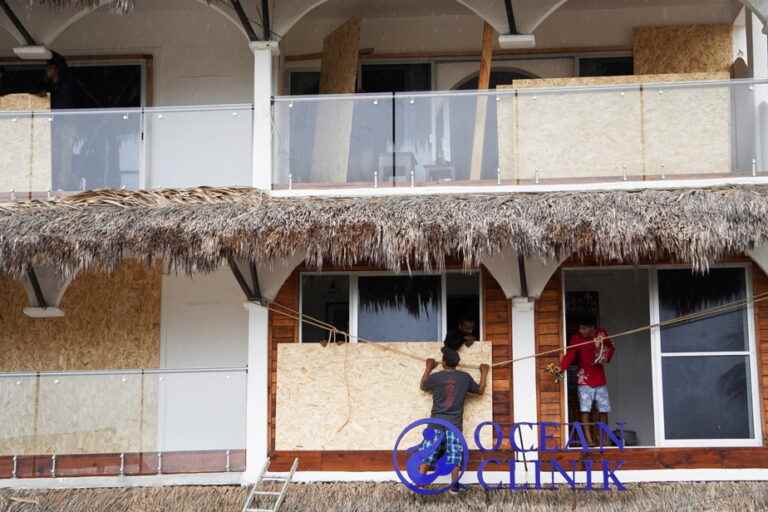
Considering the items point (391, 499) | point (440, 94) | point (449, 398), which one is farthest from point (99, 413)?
point (440, 94)

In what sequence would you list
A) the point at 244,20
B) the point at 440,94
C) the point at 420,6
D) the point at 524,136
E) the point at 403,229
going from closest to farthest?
1. the point at 403,229
2. the point at 524,136
3. the point at 440,94
4. the point at 244,20
5. the point at 420,6

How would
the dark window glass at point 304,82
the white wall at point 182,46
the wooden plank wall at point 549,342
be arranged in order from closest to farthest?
the wooden plank wall at point 549,342 → the white wall at point 182,46 → the dark window glass at point 304,82

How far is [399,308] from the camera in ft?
46.4

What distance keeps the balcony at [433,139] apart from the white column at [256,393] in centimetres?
148

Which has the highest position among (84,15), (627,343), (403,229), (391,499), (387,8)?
(387,8)

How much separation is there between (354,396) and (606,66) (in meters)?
5.55

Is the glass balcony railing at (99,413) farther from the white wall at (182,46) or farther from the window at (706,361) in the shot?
the window at (706,361)

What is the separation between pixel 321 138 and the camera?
14156mm

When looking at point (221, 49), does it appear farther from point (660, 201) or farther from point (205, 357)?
point (660, 201)

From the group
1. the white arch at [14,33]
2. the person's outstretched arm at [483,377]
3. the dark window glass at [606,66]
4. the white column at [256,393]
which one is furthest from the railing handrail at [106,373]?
the dark window glass at [606,66]

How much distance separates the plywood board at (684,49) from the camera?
1544cm

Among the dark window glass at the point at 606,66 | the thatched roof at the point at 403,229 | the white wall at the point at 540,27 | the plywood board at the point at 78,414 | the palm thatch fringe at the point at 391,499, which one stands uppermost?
the white wall at the point at 540,27

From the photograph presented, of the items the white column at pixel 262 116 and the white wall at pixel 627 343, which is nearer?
the white column at pixel 262 116

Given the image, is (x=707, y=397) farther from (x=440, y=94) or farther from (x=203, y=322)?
(x=203, y=322)
